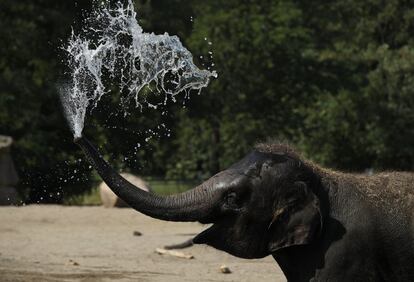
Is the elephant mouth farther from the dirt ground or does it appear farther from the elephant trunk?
the dirt ground

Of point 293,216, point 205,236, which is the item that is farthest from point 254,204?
point 205,236

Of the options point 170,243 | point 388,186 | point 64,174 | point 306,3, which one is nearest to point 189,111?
point 64,174

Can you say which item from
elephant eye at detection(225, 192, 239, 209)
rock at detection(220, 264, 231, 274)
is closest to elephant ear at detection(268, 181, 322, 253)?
elephant eye at detection(225, 192, 239, 209)

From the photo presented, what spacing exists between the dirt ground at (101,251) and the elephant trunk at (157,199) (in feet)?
23.2

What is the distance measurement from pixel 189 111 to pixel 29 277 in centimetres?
2514

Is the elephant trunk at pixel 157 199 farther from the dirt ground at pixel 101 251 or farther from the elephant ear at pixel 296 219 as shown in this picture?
the dirt ground at pixel 101 251

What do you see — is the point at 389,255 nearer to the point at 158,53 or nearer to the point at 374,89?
the point at 158,53

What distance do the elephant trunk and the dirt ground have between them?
7068mm

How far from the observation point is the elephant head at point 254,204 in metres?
→ 8.12

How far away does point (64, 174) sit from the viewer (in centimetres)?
3647

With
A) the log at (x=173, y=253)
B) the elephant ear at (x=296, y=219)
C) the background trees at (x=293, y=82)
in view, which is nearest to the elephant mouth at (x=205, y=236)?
the elephant ear at (x=296, y=219)

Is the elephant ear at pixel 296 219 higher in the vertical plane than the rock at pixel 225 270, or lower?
higher

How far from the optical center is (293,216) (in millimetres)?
8148

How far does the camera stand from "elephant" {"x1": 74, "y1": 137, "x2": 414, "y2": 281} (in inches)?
319
